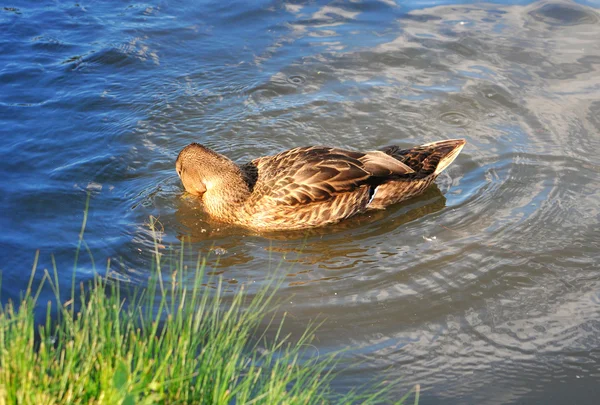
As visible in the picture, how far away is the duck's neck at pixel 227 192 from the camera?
7.45 meters

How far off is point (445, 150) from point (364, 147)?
1.11 metres

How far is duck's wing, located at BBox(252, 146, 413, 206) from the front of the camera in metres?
7.28

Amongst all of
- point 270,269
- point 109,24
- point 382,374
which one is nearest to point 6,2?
point 109,24

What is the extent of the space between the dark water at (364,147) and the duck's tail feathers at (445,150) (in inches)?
13.0

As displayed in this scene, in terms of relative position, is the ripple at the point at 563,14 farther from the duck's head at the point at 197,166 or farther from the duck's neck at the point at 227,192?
the duck's head at the point at 197,166

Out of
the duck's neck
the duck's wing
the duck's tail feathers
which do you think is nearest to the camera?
the duck's wing

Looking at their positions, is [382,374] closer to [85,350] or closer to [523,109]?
[85,350]

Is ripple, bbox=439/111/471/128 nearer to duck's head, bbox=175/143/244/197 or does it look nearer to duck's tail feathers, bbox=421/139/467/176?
duck's tail feathers, bbox=421/139/467/176

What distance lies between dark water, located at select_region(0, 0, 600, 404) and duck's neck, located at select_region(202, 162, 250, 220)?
0.61 ft

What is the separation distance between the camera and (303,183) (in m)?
7.29

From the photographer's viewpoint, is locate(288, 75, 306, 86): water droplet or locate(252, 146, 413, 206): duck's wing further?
locate(288, 75, 306, 86): water droplet

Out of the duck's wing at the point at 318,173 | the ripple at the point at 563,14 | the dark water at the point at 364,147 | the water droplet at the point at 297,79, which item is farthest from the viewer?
the ripple at the point at 563,14

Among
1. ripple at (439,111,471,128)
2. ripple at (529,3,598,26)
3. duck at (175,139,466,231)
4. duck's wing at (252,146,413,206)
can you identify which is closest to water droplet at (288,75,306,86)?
ripple at (439,111,471,128)

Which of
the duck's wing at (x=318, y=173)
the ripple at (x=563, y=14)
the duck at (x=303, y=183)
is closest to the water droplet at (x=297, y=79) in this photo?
the duck at (x=303, y=183)
